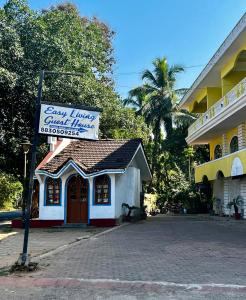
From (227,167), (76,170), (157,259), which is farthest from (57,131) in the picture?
(227,167)

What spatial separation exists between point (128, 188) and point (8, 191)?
26034 millimetres

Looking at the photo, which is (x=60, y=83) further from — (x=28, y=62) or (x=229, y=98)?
(x=229, y=98)

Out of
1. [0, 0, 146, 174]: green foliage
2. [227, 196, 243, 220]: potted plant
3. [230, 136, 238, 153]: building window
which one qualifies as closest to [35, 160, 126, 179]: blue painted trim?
[0, 0, 146, 174]: green foliage

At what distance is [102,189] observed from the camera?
21.0 m

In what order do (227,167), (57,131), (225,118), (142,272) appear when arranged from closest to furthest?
(142,272)
(57,131)
(225,118)
(227,167)

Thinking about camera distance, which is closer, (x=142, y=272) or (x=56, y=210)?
(x=142, y=272)

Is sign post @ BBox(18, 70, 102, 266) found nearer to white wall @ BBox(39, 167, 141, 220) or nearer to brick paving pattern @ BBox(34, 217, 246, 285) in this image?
brick paving pattern @ BBox(34, 217, 246, 285)

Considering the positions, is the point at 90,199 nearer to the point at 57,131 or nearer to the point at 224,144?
the point at 57,131

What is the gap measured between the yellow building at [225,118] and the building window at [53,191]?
30.4ft

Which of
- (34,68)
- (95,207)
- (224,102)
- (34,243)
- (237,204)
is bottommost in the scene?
(34,243)

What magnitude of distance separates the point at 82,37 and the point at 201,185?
14099 mm

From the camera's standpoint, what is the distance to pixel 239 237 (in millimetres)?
15344

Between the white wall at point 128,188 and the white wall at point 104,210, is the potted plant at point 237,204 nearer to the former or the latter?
the white wall at point 128,188

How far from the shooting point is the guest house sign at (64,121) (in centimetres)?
995
